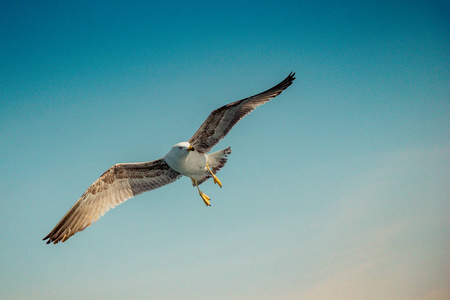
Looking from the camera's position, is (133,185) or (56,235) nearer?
(56,235)

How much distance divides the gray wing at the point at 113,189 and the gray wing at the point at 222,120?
125cm

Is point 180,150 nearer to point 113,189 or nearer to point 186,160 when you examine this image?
point 186,160

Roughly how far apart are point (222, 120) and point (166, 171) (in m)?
2.28

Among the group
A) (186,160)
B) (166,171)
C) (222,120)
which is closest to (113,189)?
(166,171)

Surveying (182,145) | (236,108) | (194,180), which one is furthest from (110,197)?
(236,108)

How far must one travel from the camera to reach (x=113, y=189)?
8031 mm

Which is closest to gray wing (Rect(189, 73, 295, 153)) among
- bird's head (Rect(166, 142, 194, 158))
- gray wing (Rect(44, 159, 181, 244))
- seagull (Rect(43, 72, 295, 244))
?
seagull (Rect(43, 72, 295, 244))

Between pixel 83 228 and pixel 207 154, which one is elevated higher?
pixel 207 154

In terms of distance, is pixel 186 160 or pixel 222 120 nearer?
pixel 186 160

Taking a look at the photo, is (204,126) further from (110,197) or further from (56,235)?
(56,235)

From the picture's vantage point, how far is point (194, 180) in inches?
320

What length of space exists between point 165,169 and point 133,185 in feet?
3.49

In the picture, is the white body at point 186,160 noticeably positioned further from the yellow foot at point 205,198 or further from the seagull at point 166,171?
the yellow foot at point 205,198

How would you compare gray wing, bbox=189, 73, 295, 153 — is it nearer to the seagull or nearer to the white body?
the seagull
